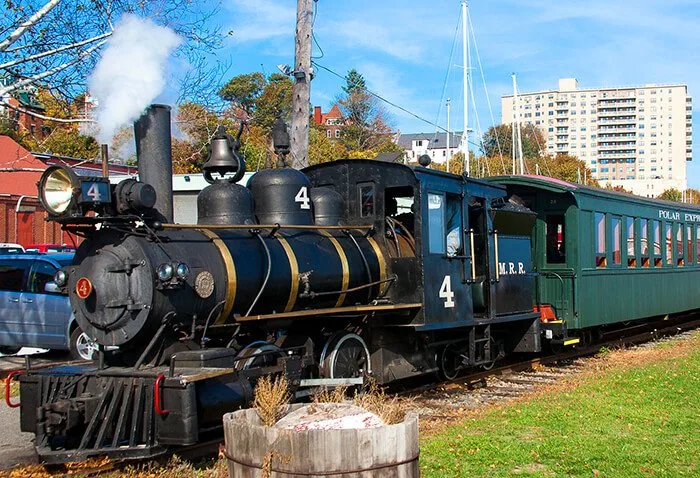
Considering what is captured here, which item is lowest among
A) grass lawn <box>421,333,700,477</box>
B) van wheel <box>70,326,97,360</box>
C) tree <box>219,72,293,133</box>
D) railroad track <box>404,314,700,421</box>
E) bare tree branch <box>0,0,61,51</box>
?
railroad track <box>404,314,700,421</box>

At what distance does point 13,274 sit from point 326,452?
12.4m

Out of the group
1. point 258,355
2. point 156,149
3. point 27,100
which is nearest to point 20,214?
point 27,100

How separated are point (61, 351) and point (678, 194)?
314ft

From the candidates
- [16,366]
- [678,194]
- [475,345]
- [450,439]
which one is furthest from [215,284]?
[678,194]

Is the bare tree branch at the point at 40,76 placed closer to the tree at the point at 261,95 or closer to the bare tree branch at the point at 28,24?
the bare tree branch at the point at 28,24

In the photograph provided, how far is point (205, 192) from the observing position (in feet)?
28.7

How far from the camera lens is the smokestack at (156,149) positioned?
309 inches

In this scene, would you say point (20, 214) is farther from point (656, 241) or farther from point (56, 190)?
point (56, 190)

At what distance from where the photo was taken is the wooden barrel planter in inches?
150

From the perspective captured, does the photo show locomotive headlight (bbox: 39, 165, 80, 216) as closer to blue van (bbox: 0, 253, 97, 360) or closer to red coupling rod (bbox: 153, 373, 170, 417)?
red coupling rod (bbox: 153, 373, 170, 417)

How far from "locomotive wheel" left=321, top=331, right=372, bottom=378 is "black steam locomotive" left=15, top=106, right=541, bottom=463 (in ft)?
0.07

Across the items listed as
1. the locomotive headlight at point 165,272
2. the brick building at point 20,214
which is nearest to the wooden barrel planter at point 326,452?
the locomotive headlight at point 165,272

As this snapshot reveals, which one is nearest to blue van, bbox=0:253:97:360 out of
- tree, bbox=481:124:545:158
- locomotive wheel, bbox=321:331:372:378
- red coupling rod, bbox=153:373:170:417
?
locomotive wheel, bbox=321:331:372:378

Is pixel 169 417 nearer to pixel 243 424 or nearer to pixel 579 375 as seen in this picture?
pixel 243 424
